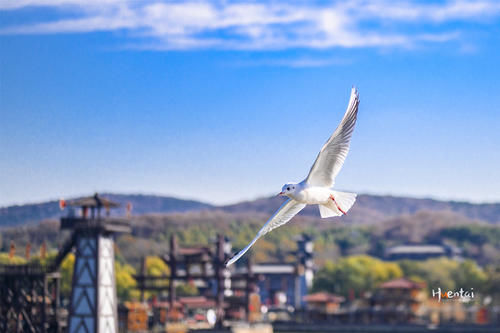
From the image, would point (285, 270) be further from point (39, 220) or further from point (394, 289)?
point (39, 220)

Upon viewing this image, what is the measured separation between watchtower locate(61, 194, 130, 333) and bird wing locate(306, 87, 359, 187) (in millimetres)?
43277

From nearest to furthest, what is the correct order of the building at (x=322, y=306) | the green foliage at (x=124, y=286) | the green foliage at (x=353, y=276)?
the green foliage at (x=124, y=286), the building at (x=322, y=306), the green foliage at (x=353, y=276)

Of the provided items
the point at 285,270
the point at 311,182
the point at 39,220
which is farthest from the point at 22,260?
the point at 285,270

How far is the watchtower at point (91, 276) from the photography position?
207 feet

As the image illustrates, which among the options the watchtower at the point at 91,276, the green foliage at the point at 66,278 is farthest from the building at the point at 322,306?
the watchtower at the point at 91,276

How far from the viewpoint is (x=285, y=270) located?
14450 centimetres

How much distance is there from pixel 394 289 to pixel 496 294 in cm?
1536

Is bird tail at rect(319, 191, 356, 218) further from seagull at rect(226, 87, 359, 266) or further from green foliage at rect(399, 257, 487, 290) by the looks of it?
green foliage at rect(399, 257, 487, 290)

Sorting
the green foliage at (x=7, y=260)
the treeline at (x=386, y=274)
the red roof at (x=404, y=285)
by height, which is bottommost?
the red roof at (x=404, y=285)

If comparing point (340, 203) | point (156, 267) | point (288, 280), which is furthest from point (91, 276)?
point (288, 280)

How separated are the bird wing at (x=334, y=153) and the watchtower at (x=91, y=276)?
142 feet

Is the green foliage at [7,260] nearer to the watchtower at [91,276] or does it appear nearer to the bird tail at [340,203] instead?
the watchtower at [91,276]

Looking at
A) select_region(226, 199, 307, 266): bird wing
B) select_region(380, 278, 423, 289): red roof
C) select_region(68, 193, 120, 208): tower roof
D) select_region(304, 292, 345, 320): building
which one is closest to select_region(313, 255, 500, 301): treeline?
select_region(380, 278, 423, 289): red roof

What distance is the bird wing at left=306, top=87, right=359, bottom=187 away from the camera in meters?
Result: 20.7
